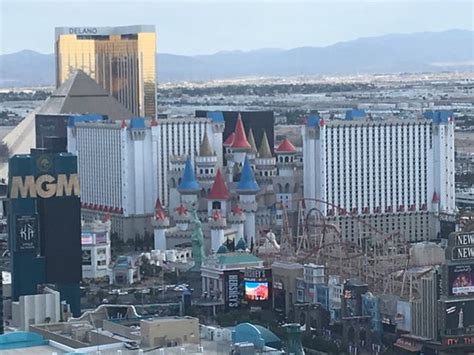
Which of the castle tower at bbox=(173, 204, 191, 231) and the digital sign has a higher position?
the digital sign

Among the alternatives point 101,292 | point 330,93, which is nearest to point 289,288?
point 101,292

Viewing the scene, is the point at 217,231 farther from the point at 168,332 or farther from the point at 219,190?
the point at 168,332

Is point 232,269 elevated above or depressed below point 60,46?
below

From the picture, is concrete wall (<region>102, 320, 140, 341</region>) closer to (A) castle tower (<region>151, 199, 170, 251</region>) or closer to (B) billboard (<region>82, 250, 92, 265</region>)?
(B) billboard (<region>82, 250, 92, 265</region>)

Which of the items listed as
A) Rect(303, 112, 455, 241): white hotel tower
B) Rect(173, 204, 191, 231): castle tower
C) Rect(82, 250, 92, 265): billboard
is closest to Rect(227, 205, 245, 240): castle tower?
Rect(173, 204, 191, 231): castle tower

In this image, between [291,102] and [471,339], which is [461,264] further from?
[291,102]

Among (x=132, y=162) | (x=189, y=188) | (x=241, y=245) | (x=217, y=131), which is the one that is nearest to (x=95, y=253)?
(x=241, y=245)
